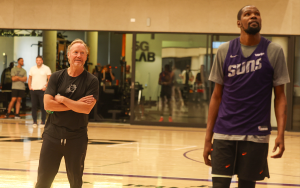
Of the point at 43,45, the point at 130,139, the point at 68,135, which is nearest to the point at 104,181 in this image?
the point at 68,135

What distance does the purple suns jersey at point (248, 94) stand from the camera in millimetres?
2387

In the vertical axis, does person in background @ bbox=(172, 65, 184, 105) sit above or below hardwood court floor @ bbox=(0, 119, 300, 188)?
above

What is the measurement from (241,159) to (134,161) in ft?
11.3

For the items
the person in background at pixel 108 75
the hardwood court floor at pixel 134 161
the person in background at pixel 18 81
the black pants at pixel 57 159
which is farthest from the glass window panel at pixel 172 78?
the black pants at pixel 57 159

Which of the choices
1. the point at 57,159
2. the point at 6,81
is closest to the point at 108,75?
the point at 6,81

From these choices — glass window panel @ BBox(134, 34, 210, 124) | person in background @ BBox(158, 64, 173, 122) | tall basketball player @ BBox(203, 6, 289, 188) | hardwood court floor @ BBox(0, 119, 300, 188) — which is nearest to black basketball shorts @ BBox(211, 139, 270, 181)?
tall basketball player @ BBox(203, 6, 289, 188)

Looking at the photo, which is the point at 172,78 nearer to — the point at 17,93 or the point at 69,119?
the point at 17,93

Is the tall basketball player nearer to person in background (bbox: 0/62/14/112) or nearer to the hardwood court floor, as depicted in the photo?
the hardwood court floor

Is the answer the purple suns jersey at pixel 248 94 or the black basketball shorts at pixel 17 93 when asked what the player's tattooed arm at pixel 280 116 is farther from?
the black basketball shorts at pixel 17 93

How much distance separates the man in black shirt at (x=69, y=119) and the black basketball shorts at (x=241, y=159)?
1.03 meters

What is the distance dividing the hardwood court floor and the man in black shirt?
1.34m

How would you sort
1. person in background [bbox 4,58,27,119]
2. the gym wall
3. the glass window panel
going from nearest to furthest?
the gym wall, the glass window panel, person in background [bbox 4,58,27,119]

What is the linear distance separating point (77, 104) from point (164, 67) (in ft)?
26.5

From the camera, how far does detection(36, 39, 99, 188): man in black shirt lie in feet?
9.39
